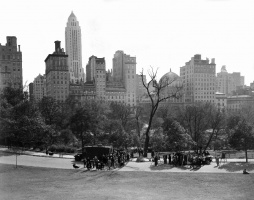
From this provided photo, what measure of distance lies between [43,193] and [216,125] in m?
47.8

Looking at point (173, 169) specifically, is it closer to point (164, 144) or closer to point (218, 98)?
point (164, 144)

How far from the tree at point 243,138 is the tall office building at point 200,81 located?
155022mm

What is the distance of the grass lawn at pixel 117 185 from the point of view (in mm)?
22562

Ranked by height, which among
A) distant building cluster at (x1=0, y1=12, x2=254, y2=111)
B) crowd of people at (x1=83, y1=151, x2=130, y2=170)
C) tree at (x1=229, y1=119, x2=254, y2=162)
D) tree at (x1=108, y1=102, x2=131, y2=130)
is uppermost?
distant building cluster at (x1=0, y1=12, x2=254, y2=111)

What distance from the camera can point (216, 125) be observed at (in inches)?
2537

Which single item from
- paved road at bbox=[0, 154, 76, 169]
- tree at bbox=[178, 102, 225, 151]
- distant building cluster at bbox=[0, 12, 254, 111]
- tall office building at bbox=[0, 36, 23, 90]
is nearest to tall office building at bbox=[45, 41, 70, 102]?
distant building cluster at bbox=[0, 12, 254, 111]

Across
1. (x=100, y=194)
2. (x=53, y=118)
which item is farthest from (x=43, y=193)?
(x=53, y=118)

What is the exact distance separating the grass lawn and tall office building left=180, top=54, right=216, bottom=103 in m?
167

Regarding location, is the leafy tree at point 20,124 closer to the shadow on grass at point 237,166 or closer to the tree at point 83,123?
the tree at point 83,123

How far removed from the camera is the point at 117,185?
25828mm

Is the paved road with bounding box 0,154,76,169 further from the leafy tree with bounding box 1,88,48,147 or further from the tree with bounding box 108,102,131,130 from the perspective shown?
the tree with bounding box 108,102,131,130

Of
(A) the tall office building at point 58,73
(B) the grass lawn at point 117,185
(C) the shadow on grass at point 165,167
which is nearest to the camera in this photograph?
(B) the grass lawn at point 117,185

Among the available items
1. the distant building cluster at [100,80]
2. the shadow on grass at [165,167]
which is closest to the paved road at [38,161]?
the shadow on grass at [165,167]

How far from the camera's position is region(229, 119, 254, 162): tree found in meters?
39.2
